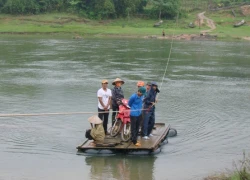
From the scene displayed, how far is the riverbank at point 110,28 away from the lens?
5619 cm

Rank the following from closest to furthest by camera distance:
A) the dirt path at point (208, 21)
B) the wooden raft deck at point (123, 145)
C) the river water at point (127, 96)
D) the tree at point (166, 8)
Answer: the river water at point (127, 96) → the wooden raft deck at point (123, 145) → the dirt path at point (208, 21) → the tree at point (166, 8)

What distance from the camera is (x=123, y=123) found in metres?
12.3

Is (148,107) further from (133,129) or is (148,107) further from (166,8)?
(166,8)

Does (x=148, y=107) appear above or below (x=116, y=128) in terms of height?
above

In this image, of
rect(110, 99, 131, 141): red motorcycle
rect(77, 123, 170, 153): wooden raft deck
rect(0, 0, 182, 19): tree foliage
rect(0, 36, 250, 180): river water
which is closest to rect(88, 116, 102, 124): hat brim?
rect(77, 123, 170, 153): wooden raft deck

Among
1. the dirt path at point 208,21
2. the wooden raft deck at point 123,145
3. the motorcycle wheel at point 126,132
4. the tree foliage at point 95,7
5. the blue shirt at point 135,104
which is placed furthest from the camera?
the tree foliage at point 95,7

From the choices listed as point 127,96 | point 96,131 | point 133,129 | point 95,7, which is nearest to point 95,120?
point 96,131

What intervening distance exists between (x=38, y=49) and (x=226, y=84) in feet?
67.7

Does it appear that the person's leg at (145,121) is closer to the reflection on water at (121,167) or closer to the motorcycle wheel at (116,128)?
the motorcycle wheel at (116,128)

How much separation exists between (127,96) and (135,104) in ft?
25.5

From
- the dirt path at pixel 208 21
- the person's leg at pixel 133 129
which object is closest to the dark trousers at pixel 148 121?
the person's leg at pixel 133 129

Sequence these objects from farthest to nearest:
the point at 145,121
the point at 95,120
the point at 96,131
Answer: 1. the point at 145,121
2. the point at 95,120
3. the point at 96,131

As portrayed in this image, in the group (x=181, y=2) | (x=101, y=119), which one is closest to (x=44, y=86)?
(x=101, y=119)

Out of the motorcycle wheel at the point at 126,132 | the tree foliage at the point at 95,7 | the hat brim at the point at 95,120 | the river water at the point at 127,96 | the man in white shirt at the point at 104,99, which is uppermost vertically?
the tree foliage at the point at 95,7
